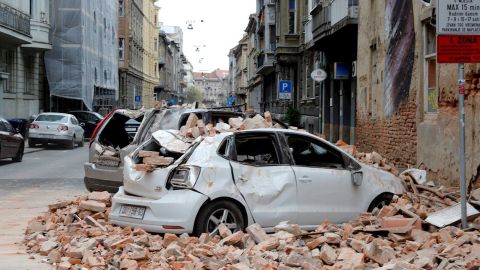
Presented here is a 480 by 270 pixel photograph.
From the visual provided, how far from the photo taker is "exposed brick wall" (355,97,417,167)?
13.1 metres

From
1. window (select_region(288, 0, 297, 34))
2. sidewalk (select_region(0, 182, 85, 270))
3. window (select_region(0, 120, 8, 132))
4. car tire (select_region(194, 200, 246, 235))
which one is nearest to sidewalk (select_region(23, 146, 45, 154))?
window (select_region(0, 120, 8, 132))

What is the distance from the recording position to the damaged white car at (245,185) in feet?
22.9

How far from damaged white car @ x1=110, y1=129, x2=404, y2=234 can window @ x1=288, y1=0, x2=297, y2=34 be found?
28848 millimetres

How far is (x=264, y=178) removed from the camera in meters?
7.39

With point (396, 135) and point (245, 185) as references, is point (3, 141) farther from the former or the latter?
point (245, 185)

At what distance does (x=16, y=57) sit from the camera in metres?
33.3

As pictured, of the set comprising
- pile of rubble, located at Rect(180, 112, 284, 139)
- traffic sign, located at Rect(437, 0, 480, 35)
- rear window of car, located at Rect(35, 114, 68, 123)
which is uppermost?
traffic sign, located at Rect(437, 0, 480, 35)

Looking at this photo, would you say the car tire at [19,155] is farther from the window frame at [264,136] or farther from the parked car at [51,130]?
the window frame at [264,136]

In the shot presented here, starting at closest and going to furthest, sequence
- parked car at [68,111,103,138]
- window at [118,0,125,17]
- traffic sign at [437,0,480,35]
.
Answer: traffic sign at [437,0,480,35] < parked car at [68,111,103,138] < window at [118,0,125,17]

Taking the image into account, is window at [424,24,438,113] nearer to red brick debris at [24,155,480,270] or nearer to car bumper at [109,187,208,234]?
red brick debris at [24,155,480,270]

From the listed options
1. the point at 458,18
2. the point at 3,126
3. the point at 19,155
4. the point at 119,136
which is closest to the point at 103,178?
the point at 119,136

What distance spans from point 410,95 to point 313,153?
18.6ft

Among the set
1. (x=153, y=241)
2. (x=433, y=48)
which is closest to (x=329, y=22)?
(x=433, y=48)

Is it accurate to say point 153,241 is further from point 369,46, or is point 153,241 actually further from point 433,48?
point 369,46
